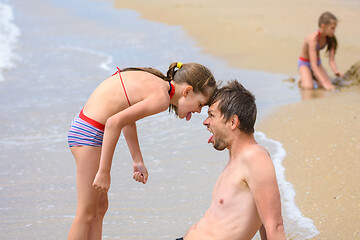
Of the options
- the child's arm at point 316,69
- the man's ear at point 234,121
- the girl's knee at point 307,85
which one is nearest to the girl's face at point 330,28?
the child's arm at point 316,69

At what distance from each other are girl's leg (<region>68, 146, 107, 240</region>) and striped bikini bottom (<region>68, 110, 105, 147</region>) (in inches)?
1.4

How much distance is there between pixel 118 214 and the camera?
4.48 m

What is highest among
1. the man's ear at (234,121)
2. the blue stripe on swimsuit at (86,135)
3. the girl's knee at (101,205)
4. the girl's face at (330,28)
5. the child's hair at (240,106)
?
the child's hair at (240,106)

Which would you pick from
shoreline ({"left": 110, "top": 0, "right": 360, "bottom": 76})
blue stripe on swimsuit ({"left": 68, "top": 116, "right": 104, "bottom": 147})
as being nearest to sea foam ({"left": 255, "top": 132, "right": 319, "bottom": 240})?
blue stripe on swimsuit ({"left": 68, "top": 116, "right": 104, "bottom": 147})

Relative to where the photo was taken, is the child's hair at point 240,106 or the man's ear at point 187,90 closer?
the child's hair at point 240,106

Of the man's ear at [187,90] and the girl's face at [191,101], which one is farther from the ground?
the man's ear at [187,90]

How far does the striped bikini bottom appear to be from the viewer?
3.56m

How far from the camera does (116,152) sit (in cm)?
589

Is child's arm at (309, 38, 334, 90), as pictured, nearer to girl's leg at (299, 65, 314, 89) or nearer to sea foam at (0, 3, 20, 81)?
girl's leg at (299, 65, 314, 89)

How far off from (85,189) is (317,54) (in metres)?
5.74

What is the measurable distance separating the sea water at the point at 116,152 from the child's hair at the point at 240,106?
1.39m

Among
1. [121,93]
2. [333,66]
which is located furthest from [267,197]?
[333,66]

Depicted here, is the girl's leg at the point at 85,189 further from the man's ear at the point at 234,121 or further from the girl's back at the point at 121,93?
the man's ear at the point at 234,121

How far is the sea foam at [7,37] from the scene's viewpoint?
36.1 ft
